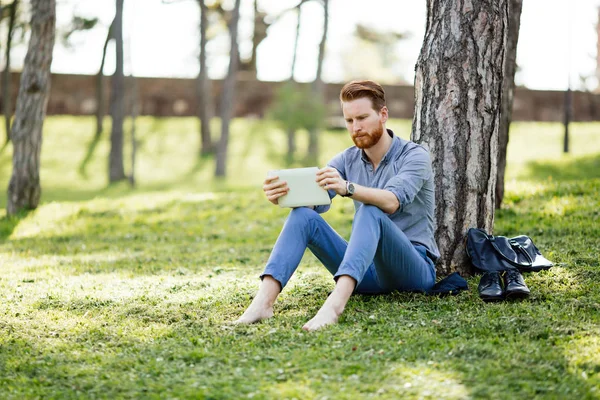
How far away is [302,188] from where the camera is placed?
4.48 metres

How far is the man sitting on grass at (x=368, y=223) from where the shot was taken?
4.34m

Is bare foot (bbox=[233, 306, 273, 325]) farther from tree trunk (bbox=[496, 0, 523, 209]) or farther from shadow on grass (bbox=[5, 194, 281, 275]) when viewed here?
tree trunk (bbox=[496, 0, 523, 209])

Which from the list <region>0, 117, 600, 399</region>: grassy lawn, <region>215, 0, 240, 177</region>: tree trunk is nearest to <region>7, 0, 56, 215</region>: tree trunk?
<region>0, 117, 600, 399</region>: grassy lawn

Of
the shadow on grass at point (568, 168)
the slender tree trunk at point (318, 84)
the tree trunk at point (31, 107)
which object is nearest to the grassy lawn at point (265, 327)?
the tree trunk at point (31, 107)

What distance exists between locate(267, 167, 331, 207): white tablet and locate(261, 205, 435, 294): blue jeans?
14cm

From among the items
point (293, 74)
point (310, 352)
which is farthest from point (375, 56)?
point (310, 352)

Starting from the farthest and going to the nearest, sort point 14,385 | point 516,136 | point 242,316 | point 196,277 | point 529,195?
point 516,136 → point 529,195 → point 196,277 → point 242,316 → point 14,385

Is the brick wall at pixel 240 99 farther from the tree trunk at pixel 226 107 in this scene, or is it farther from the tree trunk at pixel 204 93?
the tree trunk at pixel 226 107

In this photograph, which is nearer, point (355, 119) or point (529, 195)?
point (355, 119)

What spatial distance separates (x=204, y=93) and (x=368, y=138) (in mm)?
20870

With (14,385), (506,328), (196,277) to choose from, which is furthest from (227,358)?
(196,277)

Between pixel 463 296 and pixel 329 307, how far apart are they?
108 cm

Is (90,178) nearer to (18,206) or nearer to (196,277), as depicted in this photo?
(18,206)

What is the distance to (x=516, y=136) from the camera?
27281 millimetres
